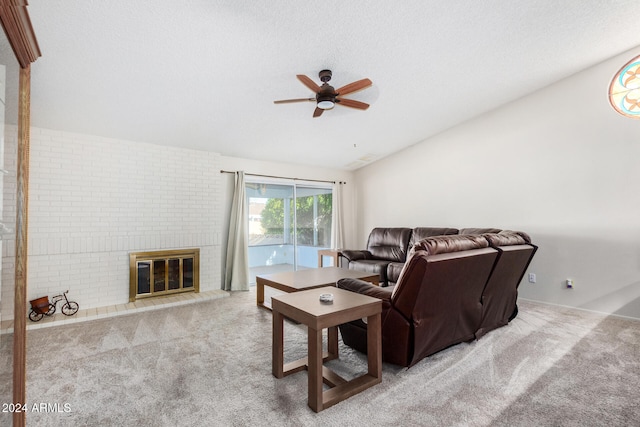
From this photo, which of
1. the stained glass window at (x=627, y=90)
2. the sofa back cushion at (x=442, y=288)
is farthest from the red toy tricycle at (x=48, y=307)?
the stained glass window at (x=627, y=90)

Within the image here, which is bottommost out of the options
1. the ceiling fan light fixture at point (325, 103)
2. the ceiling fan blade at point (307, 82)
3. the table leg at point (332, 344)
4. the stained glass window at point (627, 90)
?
the table leg at point (332, 344)

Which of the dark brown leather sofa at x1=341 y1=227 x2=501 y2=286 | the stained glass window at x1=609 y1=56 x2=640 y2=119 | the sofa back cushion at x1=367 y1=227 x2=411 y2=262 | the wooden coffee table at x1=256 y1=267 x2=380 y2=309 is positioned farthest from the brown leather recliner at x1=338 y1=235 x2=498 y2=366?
the stained glass window at x1=609 y1=56 x2=640 y2=119

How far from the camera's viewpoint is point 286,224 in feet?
19.7

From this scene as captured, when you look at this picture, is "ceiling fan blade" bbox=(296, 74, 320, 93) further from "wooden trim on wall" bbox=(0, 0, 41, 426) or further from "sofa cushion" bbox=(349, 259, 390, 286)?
"sofa cushion" bbox=(349, 259, 390, 286)

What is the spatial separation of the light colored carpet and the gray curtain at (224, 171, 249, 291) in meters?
1.77

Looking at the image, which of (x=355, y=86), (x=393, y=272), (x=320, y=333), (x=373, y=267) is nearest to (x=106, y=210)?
(x=355, y=86)

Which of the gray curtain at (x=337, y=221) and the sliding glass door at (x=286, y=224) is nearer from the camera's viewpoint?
the sliding glass door at (x=286, y=224)

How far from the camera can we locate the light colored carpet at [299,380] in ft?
5.65

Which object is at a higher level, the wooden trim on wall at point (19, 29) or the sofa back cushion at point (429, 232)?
the wooden trim on wall at point (19, 29)

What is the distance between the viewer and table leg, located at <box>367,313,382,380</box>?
2053 millimetres

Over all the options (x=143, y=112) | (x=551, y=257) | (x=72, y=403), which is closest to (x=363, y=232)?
(x=551, y=257)

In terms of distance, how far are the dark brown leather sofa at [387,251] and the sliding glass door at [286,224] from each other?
49.5 inches

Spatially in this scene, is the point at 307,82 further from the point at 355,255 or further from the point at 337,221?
the point at 337,221

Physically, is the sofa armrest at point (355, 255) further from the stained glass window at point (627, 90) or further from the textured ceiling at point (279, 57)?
the stained glass window at point (627, 90)
